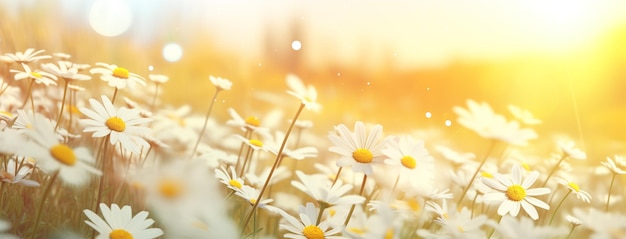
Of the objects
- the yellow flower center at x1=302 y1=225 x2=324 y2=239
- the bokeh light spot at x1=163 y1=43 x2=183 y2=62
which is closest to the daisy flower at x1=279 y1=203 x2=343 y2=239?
the yellow flower center at x1=302 y1=225 x2=324 y2=239

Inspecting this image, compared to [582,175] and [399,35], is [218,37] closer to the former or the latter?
[399,35]

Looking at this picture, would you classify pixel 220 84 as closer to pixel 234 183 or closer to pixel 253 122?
pixel 253 122

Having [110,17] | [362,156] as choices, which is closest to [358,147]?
[362,156]

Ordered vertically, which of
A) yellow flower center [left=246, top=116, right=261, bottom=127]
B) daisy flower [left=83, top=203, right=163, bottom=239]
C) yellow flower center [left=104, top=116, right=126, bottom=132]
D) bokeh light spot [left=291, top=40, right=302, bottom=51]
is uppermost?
bokeh light spot [left=291, top=40, right=302, bottom=51]

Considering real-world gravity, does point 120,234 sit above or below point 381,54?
below

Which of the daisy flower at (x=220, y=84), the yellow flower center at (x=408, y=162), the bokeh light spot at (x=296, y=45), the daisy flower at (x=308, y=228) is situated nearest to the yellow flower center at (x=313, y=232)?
the daisy flower at (x=308, y=228)

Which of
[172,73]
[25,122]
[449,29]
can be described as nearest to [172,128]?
[172,73]

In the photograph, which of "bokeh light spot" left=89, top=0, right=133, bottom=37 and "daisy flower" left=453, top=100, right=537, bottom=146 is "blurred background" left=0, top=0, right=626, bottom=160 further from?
"daisy flower" left=453, top=100, right=537, bottom=146
